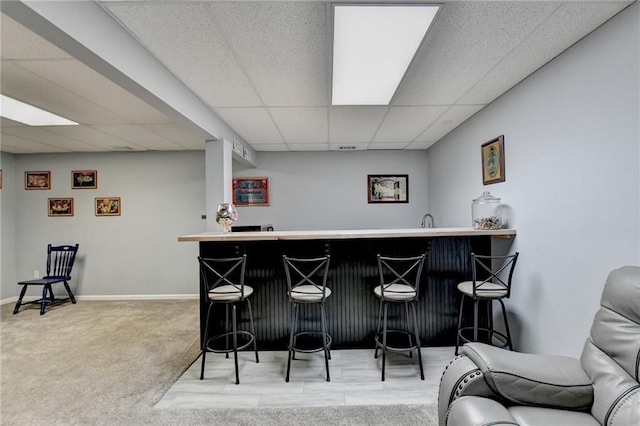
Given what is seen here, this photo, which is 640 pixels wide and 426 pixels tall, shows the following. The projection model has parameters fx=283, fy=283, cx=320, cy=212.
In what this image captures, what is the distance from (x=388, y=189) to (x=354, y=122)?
6.28ft

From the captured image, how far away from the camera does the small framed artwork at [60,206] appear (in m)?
4.95

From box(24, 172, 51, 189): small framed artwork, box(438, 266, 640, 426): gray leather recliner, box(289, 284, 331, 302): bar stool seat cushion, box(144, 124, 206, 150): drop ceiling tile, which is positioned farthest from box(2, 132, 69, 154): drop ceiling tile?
box(438, 266, 640, 426): gray leather recliner

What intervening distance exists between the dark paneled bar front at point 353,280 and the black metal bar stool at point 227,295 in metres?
0.12

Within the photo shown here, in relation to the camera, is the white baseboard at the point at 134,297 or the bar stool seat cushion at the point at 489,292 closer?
the bar stool seat cushion at the point at 489,292

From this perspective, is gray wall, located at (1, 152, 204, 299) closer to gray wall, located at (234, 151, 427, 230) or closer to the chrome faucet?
gray wall, located at (234, 151, 427, 230)

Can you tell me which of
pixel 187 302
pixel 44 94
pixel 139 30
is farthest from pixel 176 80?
pixel 187 302

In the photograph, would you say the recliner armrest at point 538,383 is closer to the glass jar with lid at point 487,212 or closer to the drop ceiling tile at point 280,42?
the glass jar with lid at point 487,212

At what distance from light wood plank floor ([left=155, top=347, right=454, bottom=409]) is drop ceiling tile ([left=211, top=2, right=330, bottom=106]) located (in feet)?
8.08

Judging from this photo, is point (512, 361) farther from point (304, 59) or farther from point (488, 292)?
point (304, 59)

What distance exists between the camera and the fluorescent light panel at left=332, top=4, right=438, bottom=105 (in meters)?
1.56

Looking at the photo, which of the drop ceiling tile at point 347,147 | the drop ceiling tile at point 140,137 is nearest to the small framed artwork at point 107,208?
the drop ceiling tile at point 140,137

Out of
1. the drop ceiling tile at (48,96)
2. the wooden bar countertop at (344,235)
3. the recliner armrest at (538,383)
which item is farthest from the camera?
the wooden bar countertop at (344,235)

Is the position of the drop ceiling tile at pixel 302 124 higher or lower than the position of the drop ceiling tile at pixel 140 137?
lower

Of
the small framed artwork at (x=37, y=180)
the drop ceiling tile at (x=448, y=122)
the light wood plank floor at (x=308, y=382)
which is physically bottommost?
the light wood plank floor at (x=308, y=382)
